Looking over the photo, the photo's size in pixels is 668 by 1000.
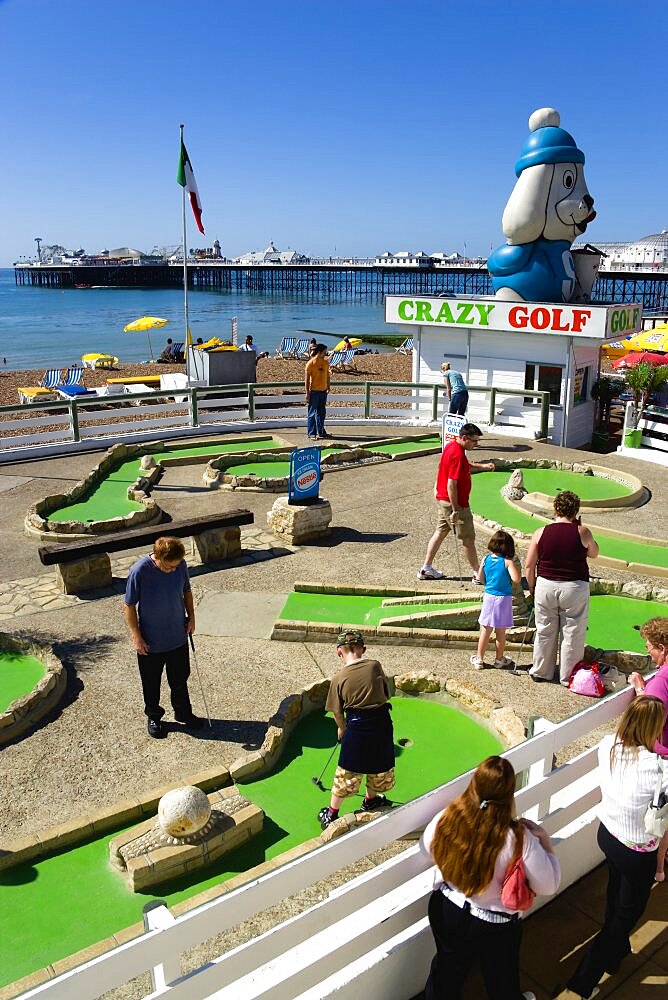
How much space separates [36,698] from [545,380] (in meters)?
14.8

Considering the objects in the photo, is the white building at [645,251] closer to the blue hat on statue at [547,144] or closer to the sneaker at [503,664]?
the blue hat on statue at [547,144]

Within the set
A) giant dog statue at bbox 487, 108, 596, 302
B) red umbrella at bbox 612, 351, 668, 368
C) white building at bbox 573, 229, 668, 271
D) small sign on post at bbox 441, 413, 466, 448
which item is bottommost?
small sign on post at bbox 441, 413, 466, 448

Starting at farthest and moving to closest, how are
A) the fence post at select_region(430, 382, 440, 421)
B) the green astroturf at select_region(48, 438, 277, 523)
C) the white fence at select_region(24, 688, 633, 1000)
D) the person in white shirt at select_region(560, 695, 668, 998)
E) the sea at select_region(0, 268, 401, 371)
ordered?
the sea at select_region(0, 268, 401, 371), the fence post at select_region(430, 382, 440, 421), the green astroturf at select_region(48, 438, 277, 523), the person in white shirt at select_region(560, 695, 668, 998), the white fence at select_region(24, 688, 633, 1000)

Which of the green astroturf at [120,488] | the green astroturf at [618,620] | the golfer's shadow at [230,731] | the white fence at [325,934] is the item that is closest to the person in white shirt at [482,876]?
the white fence at [325,934]

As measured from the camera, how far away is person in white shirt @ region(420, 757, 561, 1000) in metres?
3.18

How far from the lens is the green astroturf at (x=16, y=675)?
23.8ft

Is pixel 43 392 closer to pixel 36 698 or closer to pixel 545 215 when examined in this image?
pixel 545 215

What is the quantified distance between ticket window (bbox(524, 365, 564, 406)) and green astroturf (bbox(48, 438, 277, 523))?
6.14 metres

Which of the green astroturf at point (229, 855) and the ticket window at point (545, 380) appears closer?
the green astroturf at point (229, 855)

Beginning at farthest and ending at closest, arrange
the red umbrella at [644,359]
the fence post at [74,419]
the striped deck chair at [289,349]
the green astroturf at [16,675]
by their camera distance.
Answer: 1. the striped deck chair at [289,349]
2. the red umbrella at [644,359]
3. the fence post at [74,419]
4. the green astroturf at [16,675]

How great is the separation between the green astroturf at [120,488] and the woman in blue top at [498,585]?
21.5 ft

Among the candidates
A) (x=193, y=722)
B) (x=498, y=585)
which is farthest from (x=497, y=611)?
(x=193, y=722)

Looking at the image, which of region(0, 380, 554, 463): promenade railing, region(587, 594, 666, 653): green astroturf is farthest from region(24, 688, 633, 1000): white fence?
region(0, 380, 554, 463): promenade railing

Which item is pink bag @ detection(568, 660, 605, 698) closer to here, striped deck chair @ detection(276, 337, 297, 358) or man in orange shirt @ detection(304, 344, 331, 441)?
man in orange shirt @ detection(304, 344, 331, 441)
